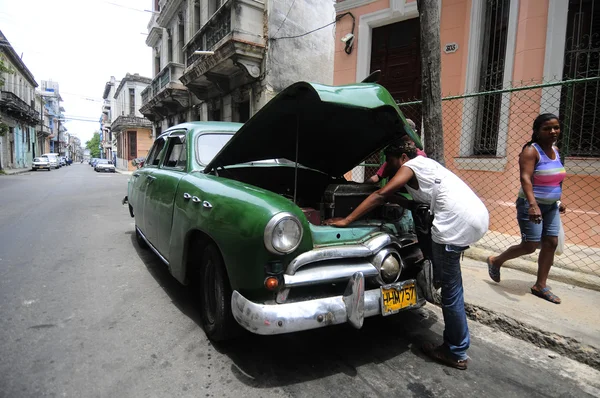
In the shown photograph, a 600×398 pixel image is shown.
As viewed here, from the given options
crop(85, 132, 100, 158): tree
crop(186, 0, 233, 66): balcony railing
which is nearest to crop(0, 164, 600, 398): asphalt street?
crop(186, 0, 233, 66): balcony railing

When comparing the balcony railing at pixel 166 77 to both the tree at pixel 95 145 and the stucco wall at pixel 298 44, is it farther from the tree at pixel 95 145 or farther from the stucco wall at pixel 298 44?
the tree at pixel 95 145

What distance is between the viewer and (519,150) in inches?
208

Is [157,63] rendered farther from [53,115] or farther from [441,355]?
[53,115]

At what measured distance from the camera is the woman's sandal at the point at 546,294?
3.30m

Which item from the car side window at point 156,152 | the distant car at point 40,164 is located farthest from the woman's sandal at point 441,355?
the distant car at point 40,164

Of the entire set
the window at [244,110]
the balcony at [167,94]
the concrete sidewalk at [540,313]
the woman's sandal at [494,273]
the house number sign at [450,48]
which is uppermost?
the balcony at [167,94]

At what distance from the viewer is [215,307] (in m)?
2.56

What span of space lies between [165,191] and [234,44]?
28.4 feet

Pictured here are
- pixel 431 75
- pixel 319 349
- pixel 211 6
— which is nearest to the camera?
pixel 319 349

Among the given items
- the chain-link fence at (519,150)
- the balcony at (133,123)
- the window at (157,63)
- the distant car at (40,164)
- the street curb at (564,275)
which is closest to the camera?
the street curb at (564,275)

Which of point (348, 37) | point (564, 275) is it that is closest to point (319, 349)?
point (564, 275)

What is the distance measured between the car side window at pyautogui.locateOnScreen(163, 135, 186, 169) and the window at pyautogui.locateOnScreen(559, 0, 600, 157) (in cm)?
Answer: 483

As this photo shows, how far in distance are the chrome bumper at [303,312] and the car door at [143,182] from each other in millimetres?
2461

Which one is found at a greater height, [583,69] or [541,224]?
[583,69]
